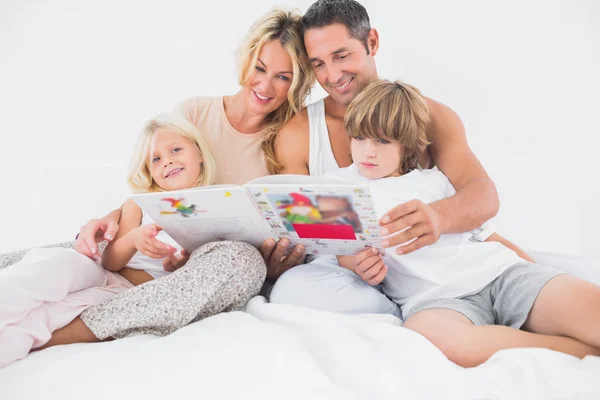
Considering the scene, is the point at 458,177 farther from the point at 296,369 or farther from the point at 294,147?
the point at 296,369

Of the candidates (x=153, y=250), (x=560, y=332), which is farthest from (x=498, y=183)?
(x=153, y=250)

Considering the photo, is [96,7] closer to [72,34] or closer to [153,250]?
[72,34]

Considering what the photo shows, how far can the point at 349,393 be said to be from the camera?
3.05 ft

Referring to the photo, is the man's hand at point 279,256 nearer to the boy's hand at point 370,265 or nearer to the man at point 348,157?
the man at point 348,157

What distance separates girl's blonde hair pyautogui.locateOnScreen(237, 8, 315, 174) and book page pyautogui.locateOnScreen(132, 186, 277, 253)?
566 mm

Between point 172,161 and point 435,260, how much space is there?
35.9 inches

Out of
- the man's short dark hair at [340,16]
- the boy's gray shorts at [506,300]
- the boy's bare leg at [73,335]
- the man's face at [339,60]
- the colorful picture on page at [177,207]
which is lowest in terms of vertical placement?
the boy's bare leg at [73,335]

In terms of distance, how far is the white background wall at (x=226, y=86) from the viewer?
9.07 feet

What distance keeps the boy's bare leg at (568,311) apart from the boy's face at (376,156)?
0.57m

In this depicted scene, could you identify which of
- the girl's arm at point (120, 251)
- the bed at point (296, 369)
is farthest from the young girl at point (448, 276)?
the girl's arm at point (120, 251)

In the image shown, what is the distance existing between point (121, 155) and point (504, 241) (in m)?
2.13

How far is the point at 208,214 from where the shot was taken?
4.91 ft

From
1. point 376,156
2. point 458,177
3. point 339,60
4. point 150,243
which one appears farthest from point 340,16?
point 150,243

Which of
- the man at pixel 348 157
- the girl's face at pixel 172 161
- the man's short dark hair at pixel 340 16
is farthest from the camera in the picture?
the man's short dark hair at pixel 340 16
